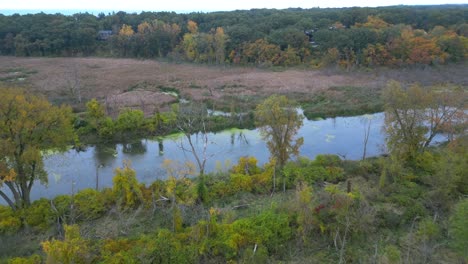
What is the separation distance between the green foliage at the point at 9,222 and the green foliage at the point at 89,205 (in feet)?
7.53

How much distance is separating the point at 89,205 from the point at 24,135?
3973 mm

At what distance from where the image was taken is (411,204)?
16.8 m

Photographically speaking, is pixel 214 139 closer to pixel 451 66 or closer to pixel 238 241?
pixel 238 241

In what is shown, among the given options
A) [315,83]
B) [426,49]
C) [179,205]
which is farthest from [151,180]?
[426,49]

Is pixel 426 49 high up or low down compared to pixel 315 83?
→ up

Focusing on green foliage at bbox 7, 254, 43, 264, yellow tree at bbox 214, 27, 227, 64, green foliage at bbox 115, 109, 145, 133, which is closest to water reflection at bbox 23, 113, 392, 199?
green foliage at bbox 115, 109, 145, 133

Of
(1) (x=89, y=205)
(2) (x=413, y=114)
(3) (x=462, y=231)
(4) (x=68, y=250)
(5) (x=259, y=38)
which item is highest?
(5) (x=259, y=38)

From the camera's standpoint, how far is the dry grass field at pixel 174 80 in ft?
119

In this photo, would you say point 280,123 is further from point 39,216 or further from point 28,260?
point 28,260

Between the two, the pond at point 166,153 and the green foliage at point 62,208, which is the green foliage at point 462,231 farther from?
the green foliage at point 62,208

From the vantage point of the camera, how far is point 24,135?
51.6 feet

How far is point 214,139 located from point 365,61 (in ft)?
97.7

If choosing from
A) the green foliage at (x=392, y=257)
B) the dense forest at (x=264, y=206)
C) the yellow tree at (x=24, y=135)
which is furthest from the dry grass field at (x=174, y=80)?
the green foliage at (x=392, y=257)

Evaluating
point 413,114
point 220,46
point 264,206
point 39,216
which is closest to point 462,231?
point 264,206
